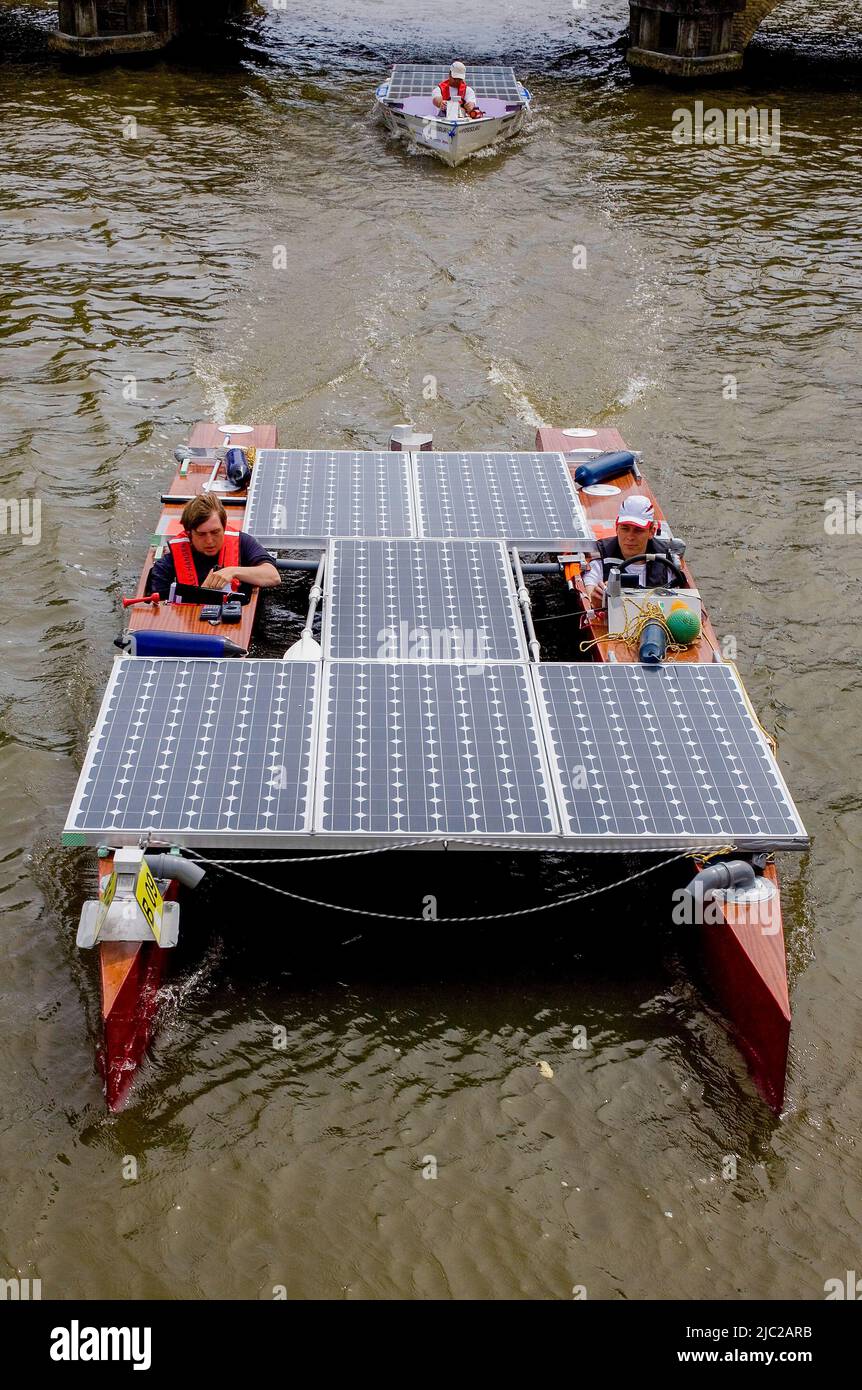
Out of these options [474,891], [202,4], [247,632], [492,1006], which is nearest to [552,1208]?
[492,1006]

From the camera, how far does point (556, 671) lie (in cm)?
940

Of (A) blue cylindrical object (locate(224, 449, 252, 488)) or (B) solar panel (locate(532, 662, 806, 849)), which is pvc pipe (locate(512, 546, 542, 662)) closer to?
(B) solar panel (locate(532, 662, 806, 849))

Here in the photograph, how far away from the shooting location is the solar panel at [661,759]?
820 cm

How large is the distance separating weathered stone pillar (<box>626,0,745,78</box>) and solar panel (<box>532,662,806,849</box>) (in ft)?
87.0

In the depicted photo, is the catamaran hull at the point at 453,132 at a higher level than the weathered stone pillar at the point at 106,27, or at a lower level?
lower

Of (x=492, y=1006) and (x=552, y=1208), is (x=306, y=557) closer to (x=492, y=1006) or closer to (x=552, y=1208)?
(x=492, y=1006)

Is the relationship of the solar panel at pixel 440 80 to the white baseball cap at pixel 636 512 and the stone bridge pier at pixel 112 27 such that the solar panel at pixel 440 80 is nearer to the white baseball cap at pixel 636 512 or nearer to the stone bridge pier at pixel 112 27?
the stone bridge pier at pixel 112 27

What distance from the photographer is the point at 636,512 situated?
35.1 ft

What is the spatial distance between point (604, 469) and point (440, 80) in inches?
790

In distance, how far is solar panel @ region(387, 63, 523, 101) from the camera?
90.4 ft

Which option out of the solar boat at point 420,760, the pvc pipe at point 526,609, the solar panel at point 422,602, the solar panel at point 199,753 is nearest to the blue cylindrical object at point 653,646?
the solar boat at point 420,760

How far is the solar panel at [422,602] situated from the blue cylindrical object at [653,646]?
943mm

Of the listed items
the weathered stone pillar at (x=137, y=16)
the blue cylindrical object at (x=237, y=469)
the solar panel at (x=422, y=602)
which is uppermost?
the weathered stone pillar at (x=137, y=16)
